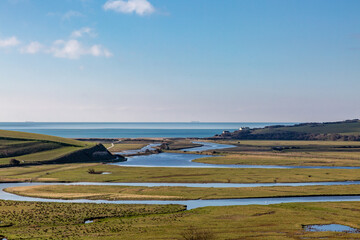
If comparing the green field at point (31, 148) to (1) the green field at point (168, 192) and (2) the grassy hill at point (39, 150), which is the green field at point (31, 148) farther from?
(1) the green field at point (168, 192)

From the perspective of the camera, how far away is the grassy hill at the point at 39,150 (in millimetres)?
143038

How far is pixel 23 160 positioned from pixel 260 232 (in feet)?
346

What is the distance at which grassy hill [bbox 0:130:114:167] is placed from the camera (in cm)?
14304

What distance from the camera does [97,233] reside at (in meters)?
52.5

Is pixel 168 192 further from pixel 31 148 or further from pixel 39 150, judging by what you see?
pixel 31 148

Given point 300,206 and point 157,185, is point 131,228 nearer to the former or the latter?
point 300,206

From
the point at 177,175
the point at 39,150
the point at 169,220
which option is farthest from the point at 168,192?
the point at 39,150

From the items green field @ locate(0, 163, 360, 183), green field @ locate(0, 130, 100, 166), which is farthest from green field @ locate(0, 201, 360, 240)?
green field @ locate(0, 130, 100, 166)

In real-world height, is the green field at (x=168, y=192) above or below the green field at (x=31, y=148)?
below

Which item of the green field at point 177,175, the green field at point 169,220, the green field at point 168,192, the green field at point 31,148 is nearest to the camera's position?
the green field at point 169,220

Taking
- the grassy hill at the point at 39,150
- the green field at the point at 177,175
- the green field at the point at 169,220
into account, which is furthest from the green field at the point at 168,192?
the grassy hill at the point at 39,150

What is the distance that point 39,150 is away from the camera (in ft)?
514

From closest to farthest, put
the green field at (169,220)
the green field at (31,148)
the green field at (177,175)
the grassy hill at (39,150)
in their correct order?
1. the green field at (169,220)
2. the green field at (177,175)
3. the green field at (31,148)
4. the grassy hill at (39,150)

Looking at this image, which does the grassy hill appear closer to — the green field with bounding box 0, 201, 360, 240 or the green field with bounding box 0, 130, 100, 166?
the green field with bounding box 0, 130, 100, 166
